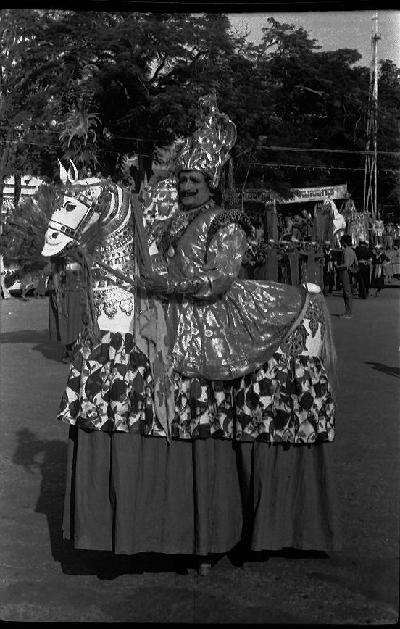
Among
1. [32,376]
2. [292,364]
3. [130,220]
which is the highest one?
[130,220]

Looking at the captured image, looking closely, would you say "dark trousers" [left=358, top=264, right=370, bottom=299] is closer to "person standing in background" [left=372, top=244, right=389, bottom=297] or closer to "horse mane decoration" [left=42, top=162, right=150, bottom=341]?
"person standing in background" [left=372, top=244, right=389, bottom=297]

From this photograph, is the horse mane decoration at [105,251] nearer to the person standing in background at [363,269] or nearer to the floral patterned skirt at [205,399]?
the floral patterned skirt at [205,399]

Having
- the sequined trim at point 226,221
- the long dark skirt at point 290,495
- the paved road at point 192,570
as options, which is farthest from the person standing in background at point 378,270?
A: the sequined trim at point 226,221

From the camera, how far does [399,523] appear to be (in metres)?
5.11

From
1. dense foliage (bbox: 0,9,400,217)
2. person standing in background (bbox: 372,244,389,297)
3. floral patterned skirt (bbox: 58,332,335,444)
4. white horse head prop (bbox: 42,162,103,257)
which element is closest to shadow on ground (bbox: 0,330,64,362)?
dense foliage (bbox: 0,9,400,217)

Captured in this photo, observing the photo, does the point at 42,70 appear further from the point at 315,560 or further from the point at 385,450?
the point at 315,560

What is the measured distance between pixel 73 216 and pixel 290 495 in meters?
1.71

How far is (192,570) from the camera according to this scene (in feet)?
14.8

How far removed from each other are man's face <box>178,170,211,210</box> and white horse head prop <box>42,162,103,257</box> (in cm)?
43

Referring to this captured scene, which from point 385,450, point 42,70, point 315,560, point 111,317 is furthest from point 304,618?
point 42,70

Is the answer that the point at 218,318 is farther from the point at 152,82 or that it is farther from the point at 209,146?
the point at 152,82

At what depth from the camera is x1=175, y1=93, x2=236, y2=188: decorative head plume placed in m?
4.45

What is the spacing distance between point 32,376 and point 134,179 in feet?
18.6

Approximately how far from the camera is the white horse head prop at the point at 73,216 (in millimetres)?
4180
